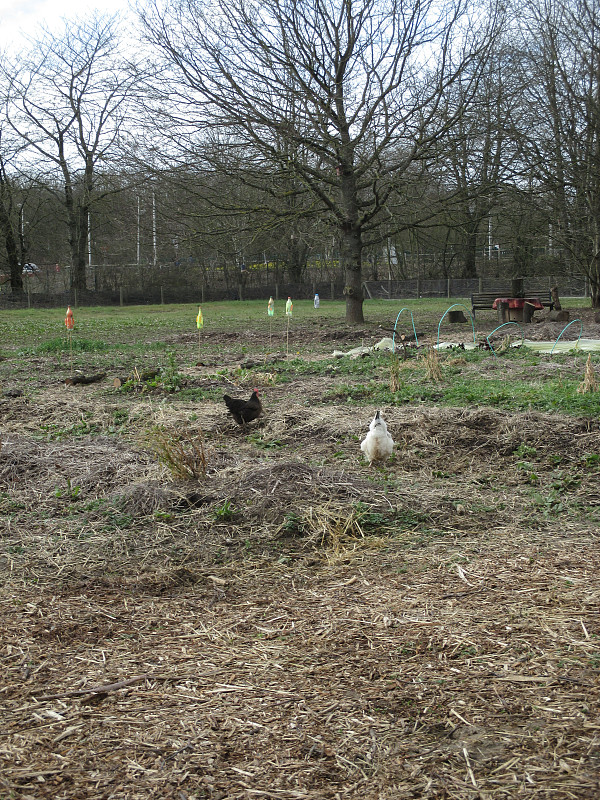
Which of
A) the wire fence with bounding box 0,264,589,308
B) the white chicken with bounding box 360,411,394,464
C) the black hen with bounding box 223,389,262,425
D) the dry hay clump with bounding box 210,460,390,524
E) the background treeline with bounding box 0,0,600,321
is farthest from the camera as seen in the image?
the wire fence with bounding box 0,264,589,308

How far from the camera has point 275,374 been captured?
9211 millimetres

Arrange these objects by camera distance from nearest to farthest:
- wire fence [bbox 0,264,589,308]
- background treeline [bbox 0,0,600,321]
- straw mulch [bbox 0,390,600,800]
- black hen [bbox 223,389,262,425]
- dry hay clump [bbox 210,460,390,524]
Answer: straw mulch [bbox 0,390,600,800]
dry hay clump [bbox 210,460,390,524]
black hen [bbox 223,389,262,425]
background treeline [bbox 0,0,600,321]
wire fence [bbox 0,264,589,308]

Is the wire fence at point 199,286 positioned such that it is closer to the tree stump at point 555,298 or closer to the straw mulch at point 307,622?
the tree stump at point 555,298

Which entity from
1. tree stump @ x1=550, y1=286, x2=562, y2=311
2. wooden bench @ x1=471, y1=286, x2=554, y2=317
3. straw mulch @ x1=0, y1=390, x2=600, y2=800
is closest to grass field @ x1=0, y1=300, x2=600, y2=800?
straw mulch @ x1=0, y1=390, x2=600, y2=800

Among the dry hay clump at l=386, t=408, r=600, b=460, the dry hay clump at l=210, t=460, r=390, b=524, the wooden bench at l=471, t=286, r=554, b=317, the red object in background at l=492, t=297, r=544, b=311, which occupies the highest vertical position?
the wooden bench at l=471, t=286, r=554, b=317

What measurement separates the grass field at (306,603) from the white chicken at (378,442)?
11 centimetres

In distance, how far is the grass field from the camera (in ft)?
6.81

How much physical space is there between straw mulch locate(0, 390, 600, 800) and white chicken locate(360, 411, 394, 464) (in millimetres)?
129

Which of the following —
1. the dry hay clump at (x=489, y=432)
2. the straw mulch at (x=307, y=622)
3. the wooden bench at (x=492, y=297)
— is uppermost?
the wooden bench at (x=492, y=297)

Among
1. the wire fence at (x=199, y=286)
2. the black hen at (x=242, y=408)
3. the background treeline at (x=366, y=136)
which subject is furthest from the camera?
the wire fence at (x=199, y=286)

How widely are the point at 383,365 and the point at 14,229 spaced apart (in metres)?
29.2

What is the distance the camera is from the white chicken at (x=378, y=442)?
5.03 metres

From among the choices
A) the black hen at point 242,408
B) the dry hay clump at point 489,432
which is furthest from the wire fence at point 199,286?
the dry hay clump at point 489,432

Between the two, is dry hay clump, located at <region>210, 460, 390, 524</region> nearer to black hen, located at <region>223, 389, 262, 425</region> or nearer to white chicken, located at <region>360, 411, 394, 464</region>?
white chicken, located at <region>360, 411, 394, 464</region>
